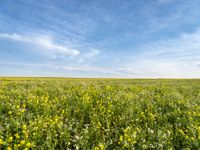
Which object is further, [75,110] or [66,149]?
[75,110]

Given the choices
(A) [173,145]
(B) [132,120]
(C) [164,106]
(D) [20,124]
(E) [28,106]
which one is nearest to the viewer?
(A) [173,145]

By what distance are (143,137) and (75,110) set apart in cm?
336

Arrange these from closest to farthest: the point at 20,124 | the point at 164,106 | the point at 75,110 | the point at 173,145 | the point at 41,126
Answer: the point at 173,145
the point at 41,126
the point at 20,124
the point at 75,110
the point at 164,106

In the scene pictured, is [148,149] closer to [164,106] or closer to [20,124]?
[20,124]

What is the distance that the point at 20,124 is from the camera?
20.1 ft

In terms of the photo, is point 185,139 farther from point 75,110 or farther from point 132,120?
point 75,110

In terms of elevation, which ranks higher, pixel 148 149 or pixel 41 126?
pixel 41 126

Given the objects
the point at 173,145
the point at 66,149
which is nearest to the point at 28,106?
the point at 66,149

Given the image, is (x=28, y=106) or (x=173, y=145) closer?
(x=173, y=145)

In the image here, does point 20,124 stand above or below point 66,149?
above

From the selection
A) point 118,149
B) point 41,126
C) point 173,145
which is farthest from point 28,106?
point 173,145

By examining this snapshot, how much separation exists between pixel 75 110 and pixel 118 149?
3.34m

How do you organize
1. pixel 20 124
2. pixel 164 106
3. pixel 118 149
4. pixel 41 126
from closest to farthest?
pixel 118 149, pixel 41 126, pixel 20 124, pixel 164 106

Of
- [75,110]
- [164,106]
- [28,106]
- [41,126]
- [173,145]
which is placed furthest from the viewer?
[164,106]
